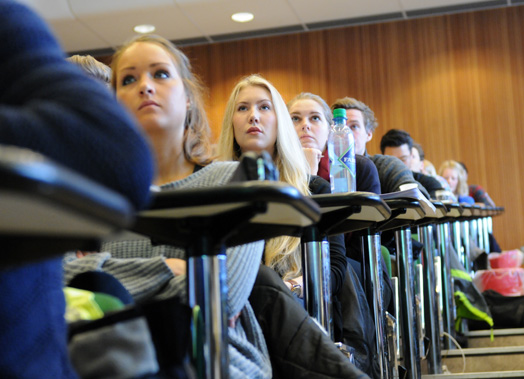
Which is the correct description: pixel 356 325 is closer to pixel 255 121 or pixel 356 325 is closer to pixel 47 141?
pixel 255 121

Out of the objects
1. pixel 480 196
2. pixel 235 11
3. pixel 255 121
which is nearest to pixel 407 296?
pixel 255 121

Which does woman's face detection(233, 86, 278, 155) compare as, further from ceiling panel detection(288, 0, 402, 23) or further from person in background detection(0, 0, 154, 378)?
ceiling panel detection(288, 0, 402, 23)

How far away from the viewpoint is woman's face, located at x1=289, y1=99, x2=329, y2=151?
3479 millimetres

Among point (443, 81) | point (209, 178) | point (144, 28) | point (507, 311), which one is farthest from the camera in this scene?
point (443, 81)

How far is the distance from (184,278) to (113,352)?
434 mm

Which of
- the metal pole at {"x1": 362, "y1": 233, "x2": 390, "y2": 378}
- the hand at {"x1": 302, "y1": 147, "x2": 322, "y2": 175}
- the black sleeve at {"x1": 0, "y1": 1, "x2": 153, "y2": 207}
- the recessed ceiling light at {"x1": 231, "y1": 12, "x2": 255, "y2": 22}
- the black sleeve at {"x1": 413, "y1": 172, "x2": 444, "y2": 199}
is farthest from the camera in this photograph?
the recessed ceiling light at {"x1": 231, "y1": 12, "x2": 255, "y2": 22}

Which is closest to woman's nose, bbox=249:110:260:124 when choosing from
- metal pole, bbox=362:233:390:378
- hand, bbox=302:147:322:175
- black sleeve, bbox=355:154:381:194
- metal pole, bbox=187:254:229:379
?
hand, bbox=302:147:322:175

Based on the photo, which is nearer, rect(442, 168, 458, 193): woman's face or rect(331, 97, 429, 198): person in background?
rect(331, 97, 429, 198): person in background

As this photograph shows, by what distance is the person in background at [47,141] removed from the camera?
0.67 m

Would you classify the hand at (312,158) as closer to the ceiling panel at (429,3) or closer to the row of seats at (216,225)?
the row of seats at (216,225)

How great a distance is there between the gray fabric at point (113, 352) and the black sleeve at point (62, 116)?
22cm

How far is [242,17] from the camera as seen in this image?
8047 mm

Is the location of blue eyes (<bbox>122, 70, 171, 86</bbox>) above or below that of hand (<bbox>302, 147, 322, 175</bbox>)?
above

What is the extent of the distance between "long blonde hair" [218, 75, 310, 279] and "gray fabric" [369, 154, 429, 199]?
0.99m
